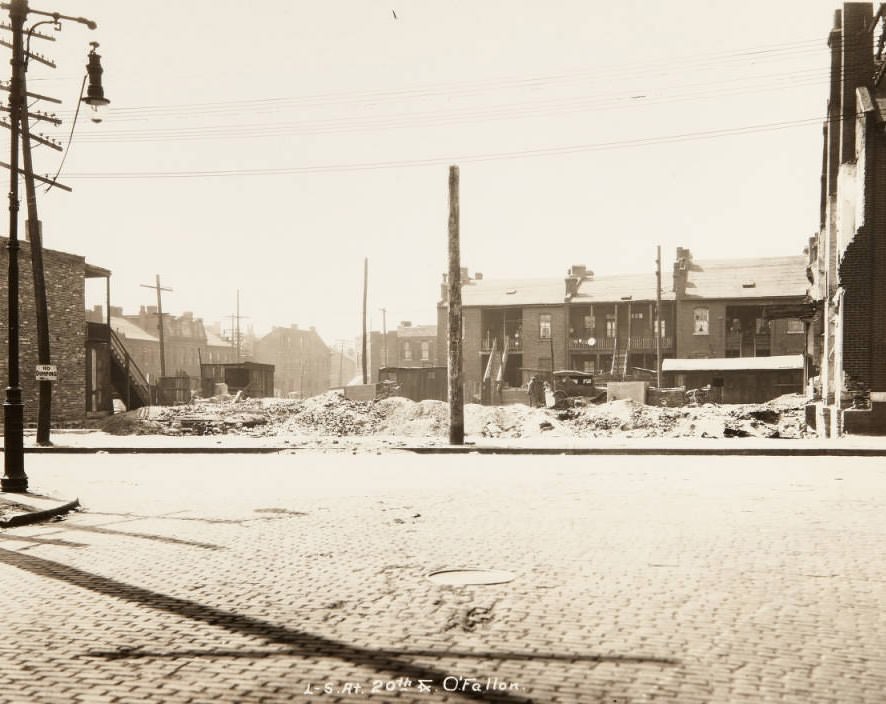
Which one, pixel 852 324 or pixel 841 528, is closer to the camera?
pixel 841 528

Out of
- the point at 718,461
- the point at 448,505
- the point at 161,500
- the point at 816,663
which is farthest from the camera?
the point at 718,461

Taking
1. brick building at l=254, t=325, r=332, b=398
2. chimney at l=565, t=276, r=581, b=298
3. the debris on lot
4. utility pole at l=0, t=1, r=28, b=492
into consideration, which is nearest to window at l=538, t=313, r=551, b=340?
chimney at l=565, t=276, r=581, b=298

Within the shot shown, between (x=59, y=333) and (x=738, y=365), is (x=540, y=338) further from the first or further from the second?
(x=59, y=333)

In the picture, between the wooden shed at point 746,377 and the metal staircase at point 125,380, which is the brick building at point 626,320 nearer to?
the wooden shed at point 746,377

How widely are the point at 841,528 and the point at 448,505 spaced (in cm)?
413

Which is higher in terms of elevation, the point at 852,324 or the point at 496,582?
the point at 852,324

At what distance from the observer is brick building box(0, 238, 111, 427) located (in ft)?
101

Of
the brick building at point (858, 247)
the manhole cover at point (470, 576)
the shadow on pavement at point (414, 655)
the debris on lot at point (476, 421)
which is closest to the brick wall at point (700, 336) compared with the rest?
Answer: the debris on lot at point (476, 421)

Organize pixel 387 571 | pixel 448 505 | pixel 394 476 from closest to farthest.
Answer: pixel 387 571 < pixel 448 505 < pixel 394 476

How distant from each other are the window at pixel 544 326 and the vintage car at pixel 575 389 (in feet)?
44.1

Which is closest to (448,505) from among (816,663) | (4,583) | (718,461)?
(4,583)

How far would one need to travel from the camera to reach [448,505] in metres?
9.51

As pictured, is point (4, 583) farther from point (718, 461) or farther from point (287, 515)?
point (718, 461)

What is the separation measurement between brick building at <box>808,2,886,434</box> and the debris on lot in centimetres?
291
